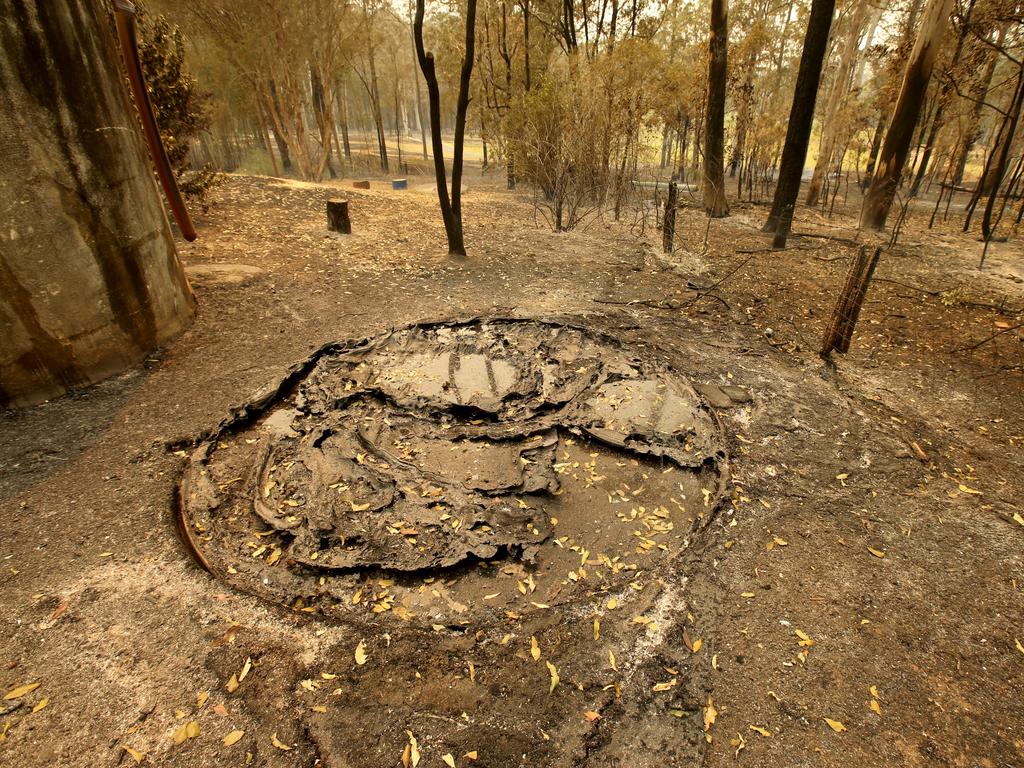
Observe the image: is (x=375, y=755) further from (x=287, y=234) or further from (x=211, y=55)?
(x=211, y=55)

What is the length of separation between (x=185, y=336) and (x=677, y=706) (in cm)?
571

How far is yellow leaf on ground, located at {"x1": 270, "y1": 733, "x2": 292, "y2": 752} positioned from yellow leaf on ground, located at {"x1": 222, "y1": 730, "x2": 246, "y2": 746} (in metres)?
0.13

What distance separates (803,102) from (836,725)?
32.2ft

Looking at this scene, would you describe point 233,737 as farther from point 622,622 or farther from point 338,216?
point 338,216

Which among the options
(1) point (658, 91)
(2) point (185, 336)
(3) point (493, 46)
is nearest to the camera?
(2) point (185, 336)

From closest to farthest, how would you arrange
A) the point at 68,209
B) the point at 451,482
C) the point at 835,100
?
1. the point at 451,482
2. the point at 68,209
3. the point at 835,100

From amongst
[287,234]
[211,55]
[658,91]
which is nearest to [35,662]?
[287,234]

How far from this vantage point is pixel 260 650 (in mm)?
2537

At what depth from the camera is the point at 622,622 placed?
109 inches

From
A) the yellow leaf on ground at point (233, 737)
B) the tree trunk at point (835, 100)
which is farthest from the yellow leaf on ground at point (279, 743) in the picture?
the tree trunk at point (835, 100)

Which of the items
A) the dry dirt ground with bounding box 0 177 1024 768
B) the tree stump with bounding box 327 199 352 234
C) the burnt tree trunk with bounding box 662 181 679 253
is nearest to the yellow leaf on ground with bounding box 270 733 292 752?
the dry dirt ground with bounding box 0 177 1024 768

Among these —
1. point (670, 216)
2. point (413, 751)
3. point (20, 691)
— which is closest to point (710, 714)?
point (413, 751)

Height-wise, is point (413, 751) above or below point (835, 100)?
below

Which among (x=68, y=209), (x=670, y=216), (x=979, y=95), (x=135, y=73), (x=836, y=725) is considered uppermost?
(x=979, y=95)
